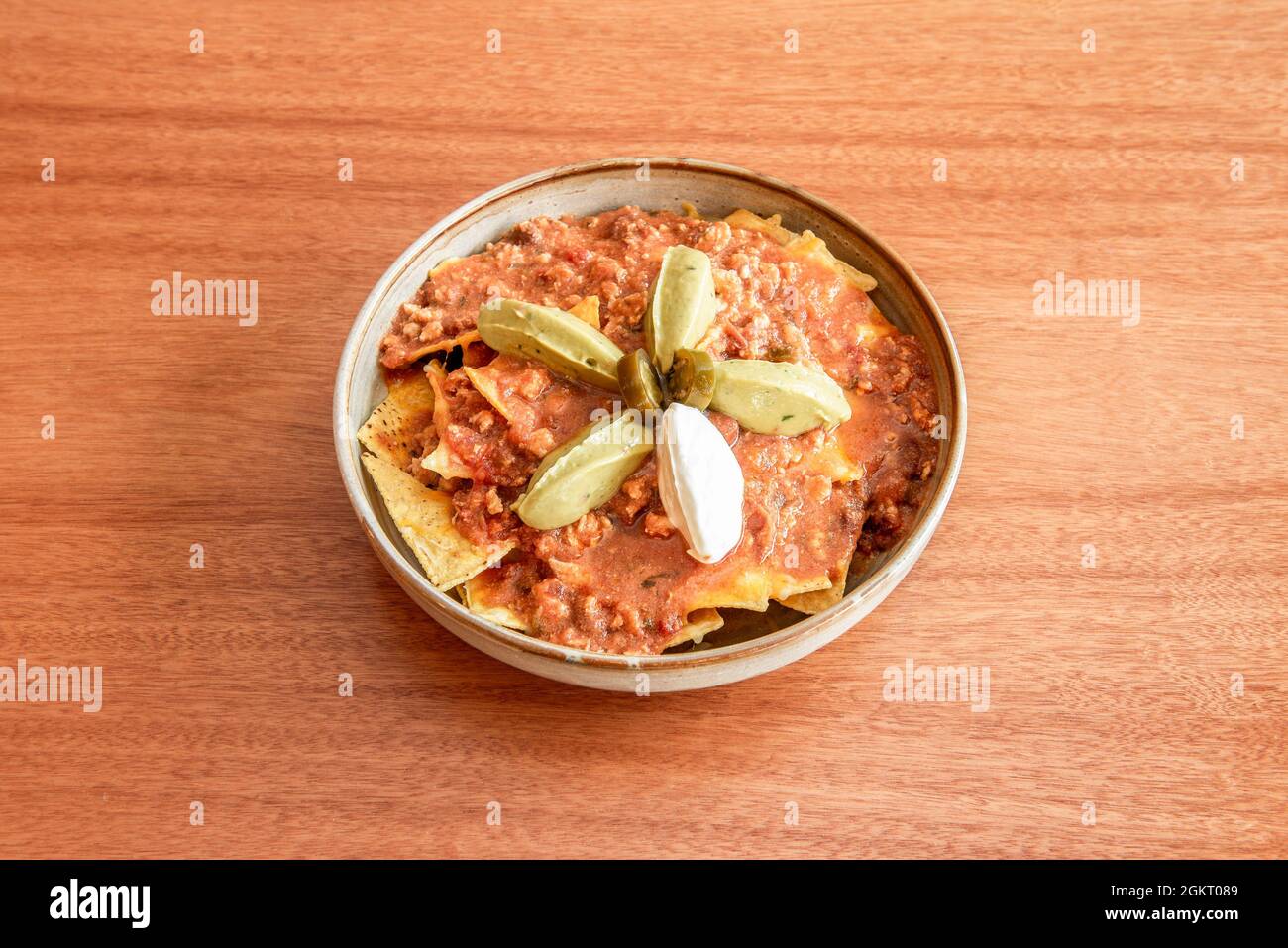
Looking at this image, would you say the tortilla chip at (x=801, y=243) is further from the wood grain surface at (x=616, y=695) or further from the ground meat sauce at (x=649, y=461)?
the wood grain surface at (x=616, y=695)

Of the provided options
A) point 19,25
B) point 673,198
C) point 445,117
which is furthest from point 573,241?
point 19,25

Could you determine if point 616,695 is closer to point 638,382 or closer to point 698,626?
point 698,626

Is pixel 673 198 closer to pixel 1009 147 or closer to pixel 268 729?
pixel 1009 147

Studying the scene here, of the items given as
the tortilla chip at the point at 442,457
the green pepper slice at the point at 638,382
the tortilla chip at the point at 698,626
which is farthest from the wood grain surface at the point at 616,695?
the green pepper slice at the point at 638,382

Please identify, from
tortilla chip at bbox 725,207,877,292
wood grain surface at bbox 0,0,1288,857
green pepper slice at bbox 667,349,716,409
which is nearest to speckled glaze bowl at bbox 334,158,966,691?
tortilla chip at bbox 725,207,877,292

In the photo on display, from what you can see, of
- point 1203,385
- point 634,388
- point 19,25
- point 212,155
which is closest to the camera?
point 634,388

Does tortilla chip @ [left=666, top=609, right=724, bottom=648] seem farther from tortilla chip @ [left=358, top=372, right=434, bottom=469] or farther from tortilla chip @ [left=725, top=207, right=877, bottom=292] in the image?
tortilla chip @ [left=725, top=207, right=877, bottom=292]
